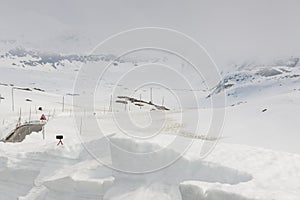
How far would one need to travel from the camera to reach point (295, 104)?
1385 inches

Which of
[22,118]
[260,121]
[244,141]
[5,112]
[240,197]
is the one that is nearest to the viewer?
[240,197]

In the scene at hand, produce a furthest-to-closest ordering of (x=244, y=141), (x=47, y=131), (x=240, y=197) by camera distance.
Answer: (x=47, y=131) < (x=244, y=141) < (x=240, y=197)

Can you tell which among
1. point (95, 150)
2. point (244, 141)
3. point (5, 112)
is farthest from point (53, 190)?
point (5, 112)

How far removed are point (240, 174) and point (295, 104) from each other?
85.8 feet

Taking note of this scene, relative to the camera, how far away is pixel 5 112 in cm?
5625

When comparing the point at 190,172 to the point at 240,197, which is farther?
the point at 190,172

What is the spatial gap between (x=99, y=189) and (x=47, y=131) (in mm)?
22728

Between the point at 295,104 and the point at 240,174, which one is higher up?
the point at 295,104

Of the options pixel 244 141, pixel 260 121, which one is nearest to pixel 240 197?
pixel 244 141

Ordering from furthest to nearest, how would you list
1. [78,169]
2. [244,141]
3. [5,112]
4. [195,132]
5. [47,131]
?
1. [5,112]
2. [47,131]
3. [195,132]
4. [244,141]
5. [78,169]

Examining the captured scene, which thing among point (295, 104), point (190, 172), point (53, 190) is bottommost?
point (53, 190)

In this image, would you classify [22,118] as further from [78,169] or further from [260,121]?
[78,169]

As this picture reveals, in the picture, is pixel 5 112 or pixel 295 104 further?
pixel 5 112

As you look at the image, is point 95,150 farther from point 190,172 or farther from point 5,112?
point 5,112
